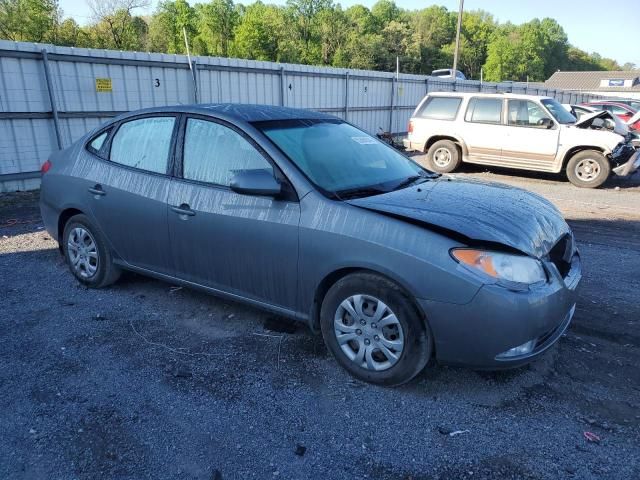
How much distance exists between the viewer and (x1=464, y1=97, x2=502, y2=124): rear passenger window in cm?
1063

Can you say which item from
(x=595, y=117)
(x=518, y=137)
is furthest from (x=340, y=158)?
(x=595, y=117)

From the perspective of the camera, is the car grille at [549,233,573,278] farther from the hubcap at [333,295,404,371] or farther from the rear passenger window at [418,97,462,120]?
the rear passenger window at [418,97,462,120]

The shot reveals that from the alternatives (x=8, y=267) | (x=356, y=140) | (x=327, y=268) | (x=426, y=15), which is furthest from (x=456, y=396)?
(x=426, y=15)

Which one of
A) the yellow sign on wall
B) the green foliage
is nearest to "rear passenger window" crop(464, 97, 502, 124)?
the yellow sign on wall

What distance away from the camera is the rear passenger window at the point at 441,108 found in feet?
36.8

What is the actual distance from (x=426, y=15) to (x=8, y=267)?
4397 inches

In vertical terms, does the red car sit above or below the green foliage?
below

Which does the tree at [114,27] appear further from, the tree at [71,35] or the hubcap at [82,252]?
the hubcap at [82,252]

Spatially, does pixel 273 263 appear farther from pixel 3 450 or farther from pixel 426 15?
pixel 426 15

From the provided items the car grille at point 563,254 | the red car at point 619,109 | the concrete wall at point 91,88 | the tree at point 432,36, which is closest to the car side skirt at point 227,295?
the car grille at point 563,254

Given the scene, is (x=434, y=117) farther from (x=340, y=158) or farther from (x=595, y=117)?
(x=340, y=158)

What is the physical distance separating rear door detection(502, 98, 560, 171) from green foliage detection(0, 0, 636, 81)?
25.5m

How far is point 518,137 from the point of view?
1048 cm

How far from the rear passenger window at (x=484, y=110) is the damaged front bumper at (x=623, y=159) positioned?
2.40 m
